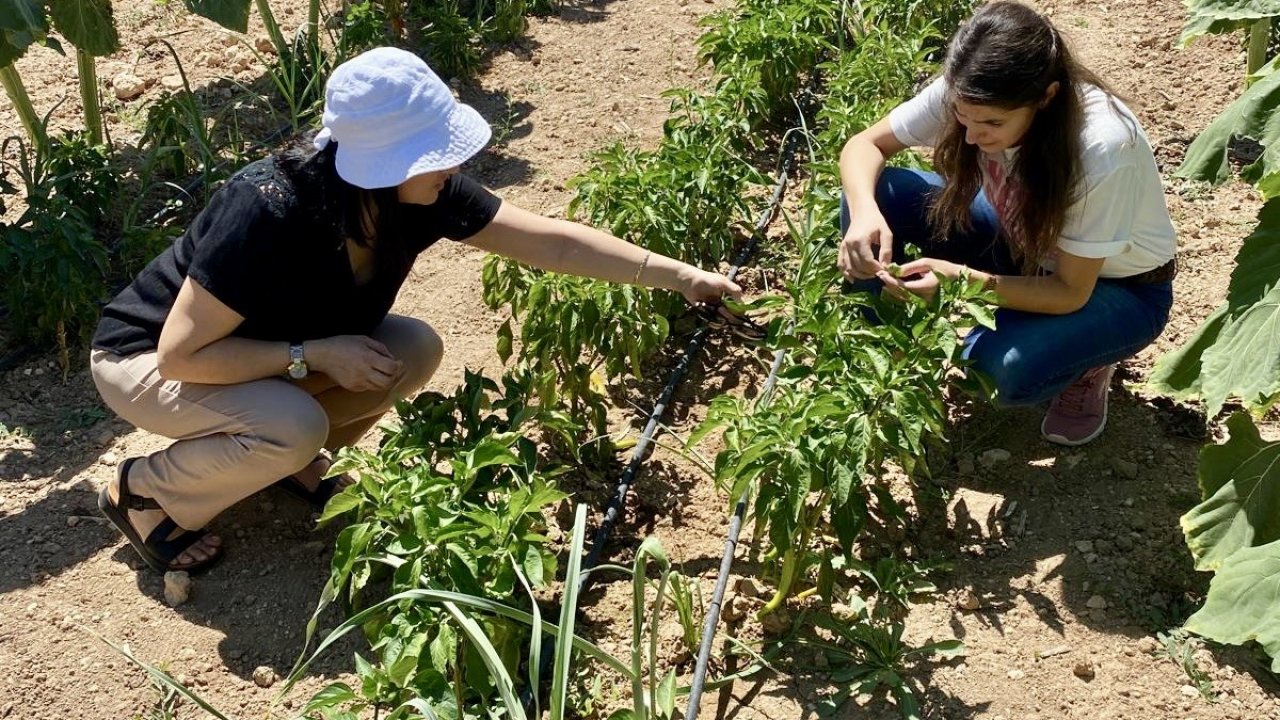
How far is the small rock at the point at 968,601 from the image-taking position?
293 cm

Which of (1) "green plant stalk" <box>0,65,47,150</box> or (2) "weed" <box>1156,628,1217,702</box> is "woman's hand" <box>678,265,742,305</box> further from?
(1) "green plant stalk" <box>0,65,47,150</box>

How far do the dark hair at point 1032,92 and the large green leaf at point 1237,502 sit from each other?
0.61m

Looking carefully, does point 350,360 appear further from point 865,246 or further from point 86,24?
point 86,24

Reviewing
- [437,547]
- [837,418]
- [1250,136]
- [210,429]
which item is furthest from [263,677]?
[1250,136]

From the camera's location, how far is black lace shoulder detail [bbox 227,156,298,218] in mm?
2664

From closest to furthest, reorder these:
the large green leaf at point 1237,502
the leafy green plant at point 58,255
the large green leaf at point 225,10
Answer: the large green leaf at point 1237,502, the leafy green plant at point 58,255, the large green leaf at point 225,10

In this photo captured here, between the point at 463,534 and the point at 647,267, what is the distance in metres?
0.83

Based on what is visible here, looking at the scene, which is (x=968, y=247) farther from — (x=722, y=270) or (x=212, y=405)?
(x=212, y=405)

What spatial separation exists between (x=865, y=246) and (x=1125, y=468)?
897 millimetres

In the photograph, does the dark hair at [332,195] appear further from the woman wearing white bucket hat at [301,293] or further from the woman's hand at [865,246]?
the woman's hand at [865,246]

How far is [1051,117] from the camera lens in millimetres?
2883

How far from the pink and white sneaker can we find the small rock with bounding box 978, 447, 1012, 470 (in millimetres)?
123

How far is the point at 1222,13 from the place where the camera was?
318 centimetres

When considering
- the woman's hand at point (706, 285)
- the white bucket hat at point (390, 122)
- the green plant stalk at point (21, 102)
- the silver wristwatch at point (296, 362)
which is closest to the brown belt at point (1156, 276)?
the woman's hand at point (706, 285)
